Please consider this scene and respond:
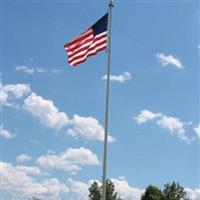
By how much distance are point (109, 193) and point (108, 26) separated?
73.6m

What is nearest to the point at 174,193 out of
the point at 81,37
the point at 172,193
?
the point at 172,193

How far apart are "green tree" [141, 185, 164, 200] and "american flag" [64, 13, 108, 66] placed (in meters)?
62.7

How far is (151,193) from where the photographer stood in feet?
294

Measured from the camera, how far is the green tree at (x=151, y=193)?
8334 cm

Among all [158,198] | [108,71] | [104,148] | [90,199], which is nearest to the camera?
[104,148]

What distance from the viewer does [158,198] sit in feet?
263

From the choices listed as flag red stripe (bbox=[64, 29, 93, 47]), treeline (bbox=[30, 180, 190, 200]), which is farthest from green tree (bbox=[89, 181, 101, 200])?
flag red stripe (bbox=[64, 29, 93, 47])

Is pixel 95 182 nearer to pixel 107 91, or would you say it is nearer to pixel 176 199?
pixel 176 199

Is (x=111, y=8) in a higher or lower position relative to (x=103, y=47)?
higher

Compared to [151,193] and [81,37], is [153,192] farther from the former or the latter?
[81,37]

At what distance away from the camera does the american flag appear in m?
22.1

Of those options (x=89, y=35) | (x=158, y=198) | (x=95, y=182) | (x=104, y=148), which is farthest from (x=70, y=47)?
(x=95, y=182)

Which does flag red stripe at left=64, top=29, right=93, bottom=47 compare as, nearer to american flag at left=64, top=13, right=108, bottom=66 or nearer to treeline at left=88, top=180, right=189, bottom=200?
american flag at left=64, top=13, right=108, bottom=66

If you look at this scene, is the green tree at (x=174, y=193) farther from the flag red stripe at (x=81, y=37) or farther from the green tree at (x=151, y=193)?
the flag red stripe at (x=81, y=37)
